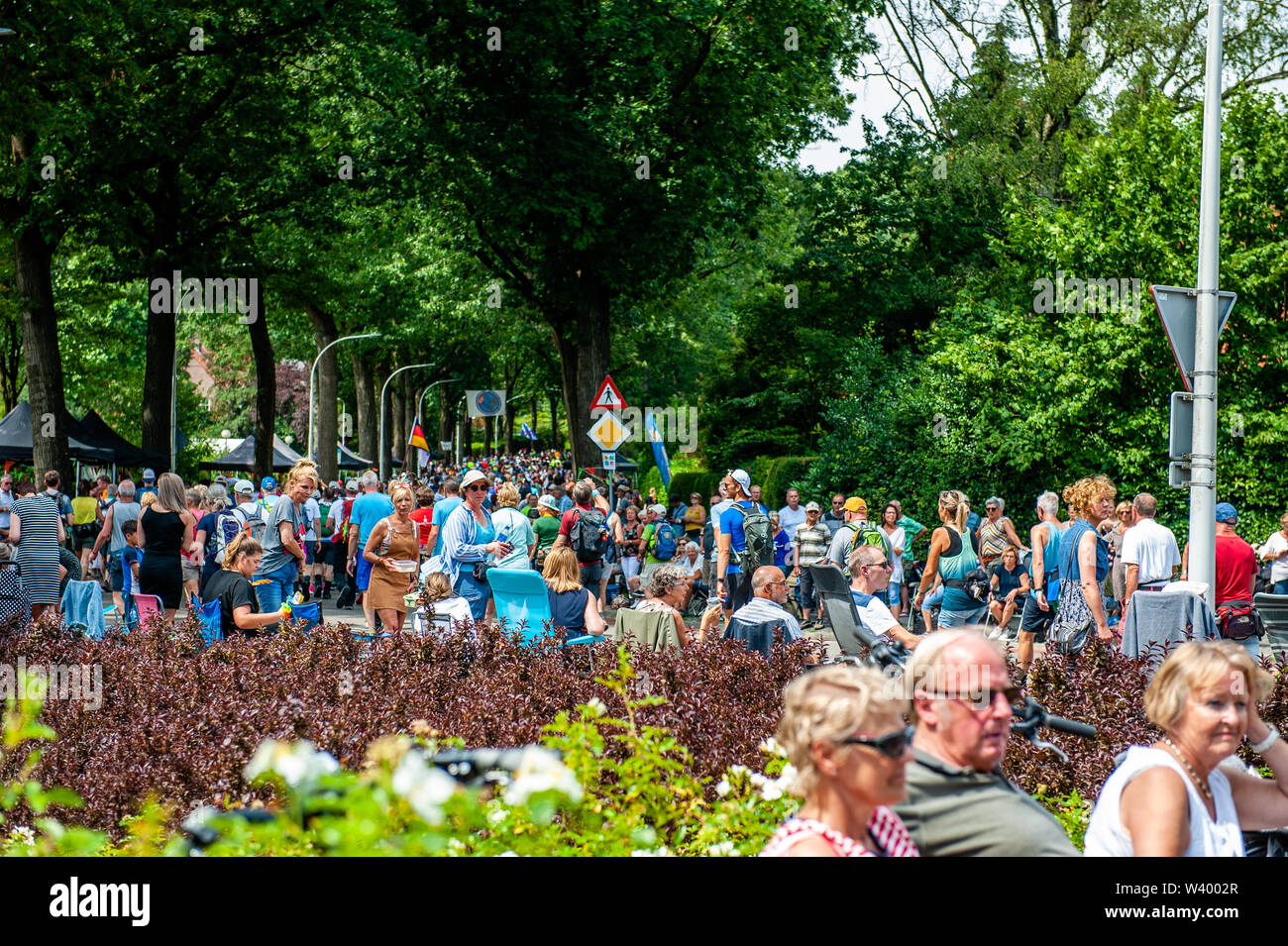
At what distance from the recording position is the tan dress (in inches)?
486

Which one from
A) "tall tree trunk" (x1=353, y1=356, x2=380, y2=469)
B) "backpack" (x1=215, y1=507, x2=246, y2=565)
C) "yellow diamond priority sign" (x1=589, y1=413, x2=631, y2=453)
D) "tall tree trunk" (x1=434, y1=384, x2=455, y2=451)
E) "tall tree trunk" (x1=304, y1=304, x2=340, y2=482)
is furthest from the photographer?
"tall tree trunk" (x1=434, y1=384, x2=455, y2=451)

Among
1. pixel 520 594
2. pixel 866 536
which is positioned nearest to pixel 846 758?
pixel 520 594

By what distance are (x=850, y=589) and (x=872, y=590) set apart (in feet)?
0.75

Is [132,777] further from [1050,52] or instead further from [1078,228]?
[1050,52]

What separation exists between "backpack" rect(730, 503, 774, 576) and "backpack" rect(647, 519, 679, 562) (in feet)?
14.8

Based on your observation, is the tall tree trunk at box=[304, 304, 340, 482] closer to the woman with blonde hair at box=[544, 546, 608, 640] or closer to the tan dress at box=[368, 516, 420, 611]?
the tan dress at box=[368, 516, 420, 611]

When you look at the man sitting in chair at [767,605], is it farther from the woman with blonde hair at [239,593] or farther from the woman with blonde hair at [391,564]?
the woman with blonde hair at [391,564]

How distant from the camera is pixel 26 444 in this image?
28.8 meters

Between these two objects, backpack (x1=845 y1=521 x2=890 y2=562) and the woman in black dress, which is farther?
backpack (x1=845 y1=521 x2=890 y2=562)

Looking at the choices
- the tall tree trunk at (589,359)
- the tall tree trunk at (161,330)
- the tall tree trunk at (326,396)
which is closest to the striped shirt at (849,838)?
the tall tree trunk at (161,330)

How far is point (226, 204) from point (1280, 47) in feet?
68.6

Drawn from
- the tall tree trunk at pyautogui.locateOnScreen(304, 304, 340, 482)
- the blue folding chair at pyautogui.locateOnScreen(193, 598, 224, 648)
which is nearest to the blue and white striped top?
the blue folding chair at pyautogui.locateOnScreen(193, 598, 224, 648)

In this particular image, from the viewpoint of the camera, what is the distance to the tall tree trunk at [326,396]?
38.5m

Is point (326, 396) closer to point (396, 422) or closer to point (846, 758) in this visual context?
point (396, 422)
